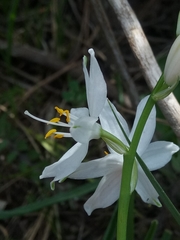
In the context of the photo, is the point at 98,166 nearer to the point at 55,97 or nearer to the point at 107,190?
the point at 107,190

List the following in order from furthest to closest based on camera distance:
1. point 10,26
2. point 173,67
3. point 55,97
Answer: point 55,97
point 10,26
point 173,67

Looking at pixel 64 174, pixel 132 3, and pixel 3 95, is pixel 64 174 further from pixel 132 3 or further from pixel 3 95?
pixel 132 3

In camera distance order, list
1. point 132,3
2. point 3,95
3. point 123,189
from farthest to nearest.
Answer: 1. point 132,3
2. point 3,95
3. point 123,189

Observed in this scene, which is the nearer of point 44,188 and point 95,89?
point 95,89

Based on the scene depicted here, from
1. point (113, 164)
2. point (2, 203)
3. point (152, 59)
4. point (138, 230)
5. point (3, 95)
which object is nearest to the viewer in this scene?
point (113, 164)

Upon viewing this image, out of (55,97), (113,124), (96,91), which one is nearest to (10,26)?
(55,97)

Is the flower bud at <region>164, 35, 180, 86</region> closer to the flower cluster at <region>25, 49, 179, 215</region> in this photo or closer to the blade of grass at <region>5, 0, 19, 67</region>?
the flower cluster at <region>25, 49, 179, 215</region>

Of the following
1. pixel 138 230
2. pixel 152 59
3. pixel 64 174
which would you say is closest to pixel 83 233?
pixel 138 230
